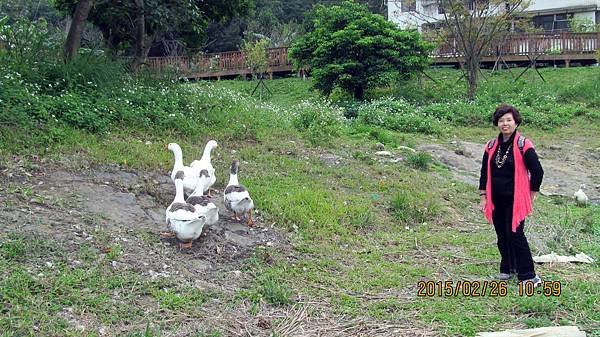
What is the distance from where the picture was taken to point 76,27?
983cm

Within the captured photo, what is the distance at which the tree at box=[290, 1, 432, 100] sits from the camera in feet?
55.3

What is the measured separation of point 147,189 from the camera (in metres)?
6.78

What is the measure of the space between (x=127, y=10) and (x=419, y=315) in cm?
847

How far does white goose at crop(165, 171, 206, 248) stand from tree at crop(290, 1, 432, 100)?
11911mm

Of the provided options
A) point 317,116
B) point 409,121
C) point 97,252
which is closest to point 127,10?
point 317,116

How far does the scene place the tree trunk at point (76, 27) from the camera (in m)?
9.73

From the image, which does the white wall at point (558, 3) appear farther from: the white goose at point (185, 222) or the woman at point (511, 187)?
the white goose at point (185, 222)

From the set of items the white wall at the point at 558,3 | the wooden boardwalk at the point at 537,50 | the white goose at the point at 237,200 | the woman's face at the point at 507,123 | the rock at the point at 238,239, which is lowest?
the rock at the point at 238,239

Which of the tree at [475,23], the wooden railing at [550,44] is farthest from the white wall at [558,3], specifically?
the tree at [475,23]

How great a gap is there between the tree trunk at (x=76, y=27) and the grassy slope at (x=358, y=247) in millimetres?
2211

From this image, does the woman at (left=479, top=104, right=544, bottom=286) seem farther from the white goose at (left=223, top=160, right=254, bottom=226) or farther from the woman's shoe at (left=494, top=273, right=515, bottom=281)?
the white goose at (left=223, top=160, right=254, bottom=226)

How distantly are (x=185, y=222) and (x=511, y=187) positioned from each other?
262cm

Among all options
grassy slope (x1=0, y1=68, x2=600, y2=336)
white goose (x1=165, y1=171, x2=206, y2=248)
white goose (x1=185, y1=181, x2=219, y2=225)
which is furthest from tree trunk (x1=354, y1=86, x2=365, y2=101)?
white goose (x1=165, y1=171, x2=206, y2=248)

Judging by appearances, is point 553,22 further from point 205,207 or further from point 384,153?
point 205,207
